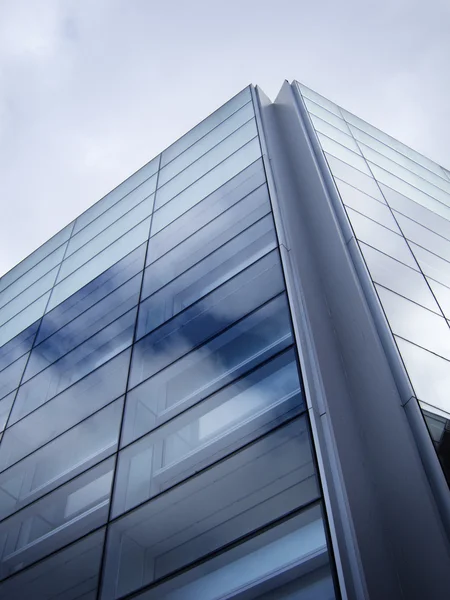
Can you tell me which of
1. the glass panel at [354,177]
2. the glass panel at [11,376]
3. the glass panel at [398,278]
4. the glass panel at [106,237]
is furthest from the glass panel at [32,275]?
the glass panel at [398,278]

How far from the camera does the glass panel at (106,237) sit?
58.1 ft

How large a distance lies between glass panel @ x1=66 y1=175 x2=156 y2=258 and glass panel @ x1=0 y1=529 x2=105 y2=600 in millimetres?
12081

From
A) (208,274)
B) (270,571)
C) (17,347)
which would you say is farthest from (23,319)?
(270,571)

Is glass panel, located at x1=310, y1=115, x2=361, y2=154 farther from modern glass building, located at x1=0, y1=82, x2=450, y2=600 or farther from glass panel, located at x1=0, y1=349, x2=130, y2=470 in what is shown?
glass panel, located at x1=0, y1=349, x2=130, y2=470

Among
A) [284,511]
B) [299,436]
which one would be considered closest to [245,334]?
[299,436]

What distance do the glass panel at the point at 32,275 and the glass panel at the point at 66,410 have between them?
9265 millimetres

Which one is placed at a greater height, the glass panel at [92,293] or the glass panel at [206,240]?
the glass panel at [92,293]

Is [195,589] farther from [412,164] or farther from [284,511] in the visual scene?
[412,164]

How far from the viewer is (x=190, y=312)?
1108cm

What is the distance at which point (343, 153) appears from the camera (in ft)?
51.0

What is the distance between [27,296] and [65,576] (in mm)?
13155

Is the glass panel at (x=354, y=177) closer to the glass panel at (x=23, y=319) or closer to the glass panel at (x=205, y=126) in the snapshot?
the glass panel at (x=205, y=126)

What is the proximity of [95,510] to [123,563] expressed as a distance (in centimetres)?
127

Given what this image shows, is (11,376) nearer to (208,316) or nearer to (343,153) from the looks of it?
(208,316)
